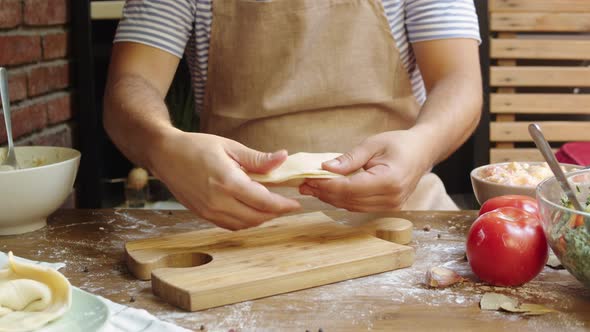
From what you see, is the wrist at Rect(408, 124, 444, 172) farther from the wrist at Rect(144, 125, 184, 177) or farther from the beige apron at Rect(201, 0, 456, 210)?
the wrist at Rect(144, 125, 184, 177)

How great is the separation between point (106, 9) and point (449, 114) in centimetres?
175

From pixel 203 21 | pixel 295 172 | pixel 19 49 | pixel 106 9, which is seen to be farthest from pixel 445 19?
pixel 106 9

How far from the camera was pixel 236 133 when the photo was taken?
178 centimetres

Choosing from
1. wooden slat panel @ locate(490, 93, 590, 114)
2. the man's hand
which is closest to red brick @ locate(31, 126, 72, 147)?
the man's hand

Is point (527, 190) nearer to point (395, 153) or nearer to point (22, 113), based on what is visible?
point (395, 153)

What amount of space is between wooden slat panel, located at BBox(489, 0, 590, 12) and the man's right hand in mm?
1880

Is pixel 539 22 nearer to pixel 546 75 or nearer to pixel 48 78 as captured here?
pixel 546 75

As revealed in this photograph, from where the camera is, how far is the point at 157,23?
169 cm

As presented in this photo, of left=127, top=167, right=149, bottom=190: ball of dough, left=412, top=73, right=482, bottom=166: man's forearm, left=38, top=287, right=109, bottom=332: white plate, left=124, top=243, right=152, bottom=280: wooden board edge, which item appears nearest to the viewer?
left=38, top=287, right=109, bottom=332: white plate

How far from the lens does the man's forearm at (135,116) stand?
1.40 metres

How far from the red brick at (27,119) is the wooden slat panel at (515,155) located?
176cm

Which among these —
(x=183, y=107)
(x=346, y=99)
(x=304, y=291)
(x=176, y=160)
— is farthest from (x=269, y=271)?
(x=183, y=107)

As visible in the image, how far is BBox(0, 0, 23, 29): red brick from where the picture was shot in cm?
162

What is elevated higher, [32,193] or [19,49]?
[19,49]
